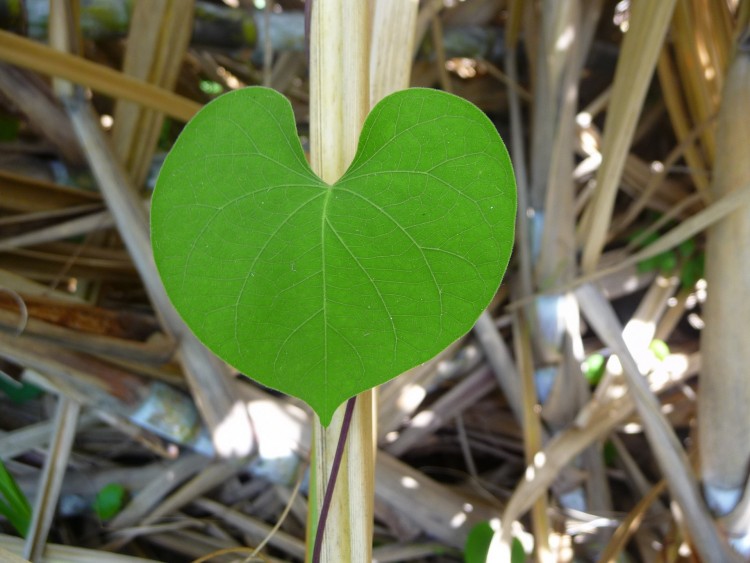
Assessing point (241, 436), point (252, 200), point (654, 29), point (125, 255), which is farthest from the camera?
point (125, 255)

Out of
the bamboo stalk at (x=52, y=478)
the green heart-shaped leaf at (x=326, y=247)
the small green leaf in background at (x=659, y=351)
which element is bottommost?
the bamboo stalk at (x=52, y=478)

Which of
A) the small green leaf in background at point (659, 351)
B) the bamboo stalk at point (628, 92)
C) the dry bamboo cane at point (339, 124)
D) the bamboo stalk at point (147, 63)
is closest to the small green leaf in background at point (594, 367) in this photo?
the small green leaf in background at point (659, 351)

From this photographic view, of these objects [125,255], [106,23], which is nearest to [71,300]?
[125,255]

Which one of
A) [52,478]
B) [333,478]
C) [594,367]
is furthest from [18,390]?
[594,367]

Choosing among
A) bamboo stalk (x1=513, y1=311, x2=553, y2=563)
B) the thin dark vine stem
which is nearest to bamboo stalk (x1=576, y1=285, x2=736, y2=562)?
bamboo stalk (x1=513, y1=311, x2=553, y2=563)

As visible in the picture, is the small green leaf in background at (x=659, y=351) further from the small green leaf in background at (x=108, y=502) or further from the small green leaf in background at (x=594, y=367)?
the small green leaf in background at (x=108, y=502)

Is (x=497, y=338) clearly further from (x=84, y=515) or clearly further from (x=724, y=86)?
(x=84, y=515)
